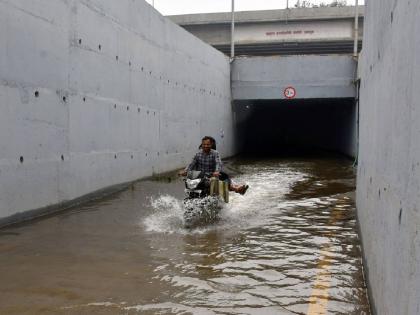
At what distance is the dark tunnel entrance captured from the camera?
31.9 metres

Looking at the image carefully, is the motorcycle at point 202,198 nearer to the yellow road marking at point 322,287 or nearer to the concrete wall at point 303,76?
the yellow road marking at point 322,287

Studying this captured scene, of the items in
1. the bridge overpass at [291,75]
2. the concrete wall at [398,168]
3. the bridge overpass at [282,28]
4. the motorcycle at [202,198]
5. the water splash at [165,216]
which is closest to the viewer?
the concrete wall at [398,168]

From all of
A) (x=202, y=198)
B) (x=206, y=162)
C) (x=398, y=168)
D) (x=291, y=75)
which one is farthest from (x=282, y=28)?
(x=398, y=168)

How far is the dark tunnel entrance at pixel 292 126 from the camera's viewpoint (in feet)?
105

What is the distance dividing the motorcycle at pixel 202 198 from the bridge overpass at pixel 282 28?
2870 cm

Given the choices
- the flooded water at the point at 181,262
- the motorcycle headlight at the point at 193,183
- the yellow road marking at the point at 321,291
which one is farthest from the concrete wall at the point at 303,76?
the yellow road marking at the point at 321,291

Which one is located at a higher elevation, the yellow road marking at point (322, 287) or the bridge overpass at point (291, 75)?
the bridge overpass at point (291, 75)

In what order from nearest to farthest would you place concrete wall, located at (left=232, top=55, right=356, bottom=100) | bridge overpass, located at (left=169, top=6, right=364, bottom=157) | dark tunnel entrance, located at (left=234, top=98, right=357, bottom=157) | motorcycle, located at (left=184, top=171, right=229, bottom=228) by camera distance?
motorcycle, located at (left=184, top=171, right=229, bottom=228)
concrete wall, located at (left=232, top=55, right=356, bottom=100)
bridge overpass, located at (left=169, top=6, right=364, bottom=157)
dark tunnel entrance, located at (left=234, top=98, right=357, bottom=157)

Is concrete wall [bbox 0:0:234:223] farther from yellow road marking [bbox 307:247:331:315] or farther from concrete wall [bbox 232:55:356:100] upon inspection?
concrete wall [bbox 232:55:356:100]

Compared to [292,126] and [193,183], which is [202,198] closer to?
[193,183]

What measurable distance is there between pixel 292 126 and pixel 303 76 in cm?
1783

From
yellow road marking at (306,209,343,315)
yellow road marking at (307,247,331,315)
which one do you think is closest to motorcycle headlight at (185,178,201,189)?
yellow road marking at (306,209,343,315)

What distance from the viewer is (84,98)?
11.7 meters

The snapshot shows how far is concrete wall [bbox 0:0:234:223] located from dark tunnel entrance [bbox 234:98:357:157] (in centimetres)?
1224
